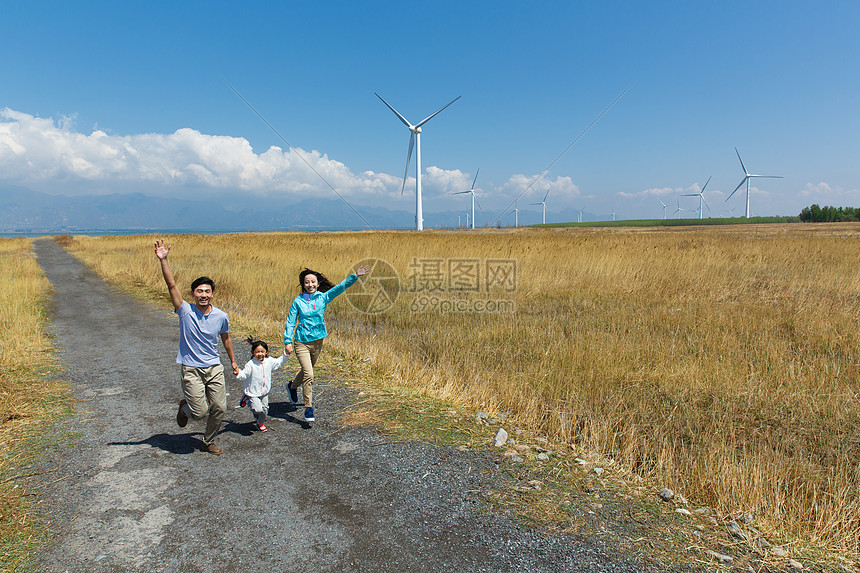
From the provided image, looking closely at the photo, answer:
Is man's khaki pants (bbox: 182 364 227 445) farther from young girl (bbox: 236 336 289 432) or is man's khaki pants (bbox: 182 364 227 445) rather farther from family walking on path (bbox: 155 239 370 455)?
young girl (bbox: 236 336 289 432)

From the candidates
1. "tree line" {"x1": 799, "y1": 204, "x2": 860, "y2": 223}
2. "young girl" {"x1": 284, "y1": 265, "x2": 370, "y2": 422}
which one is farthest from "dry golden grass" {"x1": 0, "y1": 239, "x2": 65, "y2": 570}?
"tree line" {"x1": 799, "y1": 204, "x2": 860, "y2": 223}

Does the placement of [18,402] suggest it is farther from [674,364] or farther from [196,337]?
[674,364]

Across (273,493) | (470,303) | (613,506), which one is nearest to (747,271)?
(470,303)

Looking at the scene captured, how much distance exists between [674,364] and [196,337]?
6620 millimetres

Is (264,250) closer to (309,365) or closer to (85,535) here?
(309,365)

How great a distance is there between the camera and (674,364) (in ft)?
23.2

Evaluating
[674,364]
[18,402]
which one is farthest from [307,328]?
[674,364]

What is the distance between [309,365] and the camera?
17.9 feet

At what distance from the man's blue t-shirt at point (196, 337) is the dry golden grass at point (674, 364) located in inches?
115

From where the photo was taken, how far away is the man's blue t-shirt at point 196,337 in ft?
14.4

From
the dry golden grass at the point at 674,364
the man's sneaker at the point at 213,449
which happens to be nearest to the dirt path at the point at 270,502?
the man's sneaker at the point at 213,449

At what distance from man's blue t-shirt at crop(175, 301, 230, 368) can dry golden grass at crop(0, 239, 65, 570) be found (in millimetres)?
1552

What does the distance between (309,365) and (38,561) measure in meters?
2.85

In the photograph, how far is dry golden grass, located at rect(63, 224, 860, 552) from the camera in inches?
165
